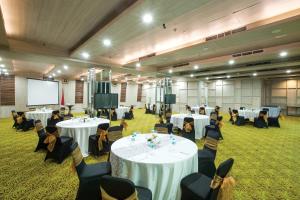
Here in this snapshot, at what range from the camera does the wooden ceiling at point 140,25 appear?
10.7ft

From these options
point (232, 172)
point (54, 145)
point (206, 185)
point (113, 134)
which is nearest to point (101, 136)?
point (113, 134)

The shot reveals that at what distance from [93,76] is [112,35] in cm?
426

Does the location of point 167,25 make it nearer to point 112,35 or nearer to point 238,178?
point 112,35

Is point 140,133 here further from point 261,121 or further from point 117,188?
point 261,121

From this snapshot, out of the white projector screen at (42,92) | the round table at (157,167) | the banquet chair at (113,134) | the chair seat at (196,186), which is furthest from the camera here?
the white projector screen at (42,92)

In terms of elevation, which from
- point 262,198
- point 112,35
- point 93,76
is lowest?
point 262,198

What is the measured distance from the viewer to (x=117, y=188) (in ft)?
5.13

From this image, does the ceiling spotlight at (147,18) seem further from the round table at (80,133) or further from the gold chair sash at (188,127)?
the gold chair sash at (188,127)

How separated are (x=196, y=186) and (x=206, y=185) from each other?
0.51 feet

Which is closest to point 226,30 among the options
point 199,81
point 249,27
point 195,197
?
point 249,27

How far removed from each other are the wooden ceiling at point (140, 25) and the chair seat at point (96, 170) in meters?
2.83

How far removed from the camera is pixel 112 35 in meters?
4.49

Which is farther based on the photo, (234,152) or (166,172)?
(234,152)

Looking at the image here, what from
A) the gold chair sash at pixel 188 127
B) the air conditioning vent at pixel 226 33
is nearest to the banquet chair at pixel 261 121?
the gold chair sash at pixel 188 127
